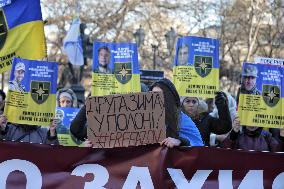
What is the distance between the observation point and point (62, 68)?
28891mm

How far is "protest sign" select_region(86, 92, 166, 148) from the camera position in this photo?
16.6 feet

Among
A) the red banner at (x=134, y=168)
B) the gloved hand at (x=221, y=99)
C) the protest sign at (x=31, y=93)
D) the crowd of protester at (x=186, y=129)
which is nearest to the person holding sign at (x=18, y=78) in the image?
the protest sign at (x=31, y=93)

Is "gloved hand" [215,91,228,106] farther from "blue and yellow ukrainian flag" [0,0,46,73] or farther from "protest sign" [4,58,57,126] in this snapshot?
"blue and yellow ukrainian flag" [0,0,46,73]

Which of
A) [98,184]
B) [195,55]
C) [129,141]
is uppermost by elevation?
[195,55]

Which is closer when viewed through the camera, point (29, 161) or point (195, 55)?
point (29, 161)

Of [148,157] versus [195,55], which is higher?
[195,55]

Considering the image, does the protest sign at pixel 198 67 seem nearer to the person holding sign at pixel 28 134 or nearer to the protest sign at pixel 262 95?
the protest sign at pixel 262 95

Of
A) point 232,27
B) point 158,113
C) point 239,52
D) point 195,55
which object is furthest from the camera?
point 239,52

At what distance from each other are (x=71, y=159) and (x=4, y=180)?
0.55 m

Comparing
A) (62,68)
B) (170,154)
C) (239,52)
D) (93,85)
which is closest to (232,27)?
(239,52)

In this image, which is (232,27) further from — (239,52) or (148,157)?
(148,157)

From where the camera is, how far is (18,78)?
19.6 feet

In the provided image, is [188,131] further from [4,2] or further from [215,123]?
[4,2]

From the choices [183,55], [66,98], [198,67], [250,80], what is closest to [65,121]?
[66,98]
